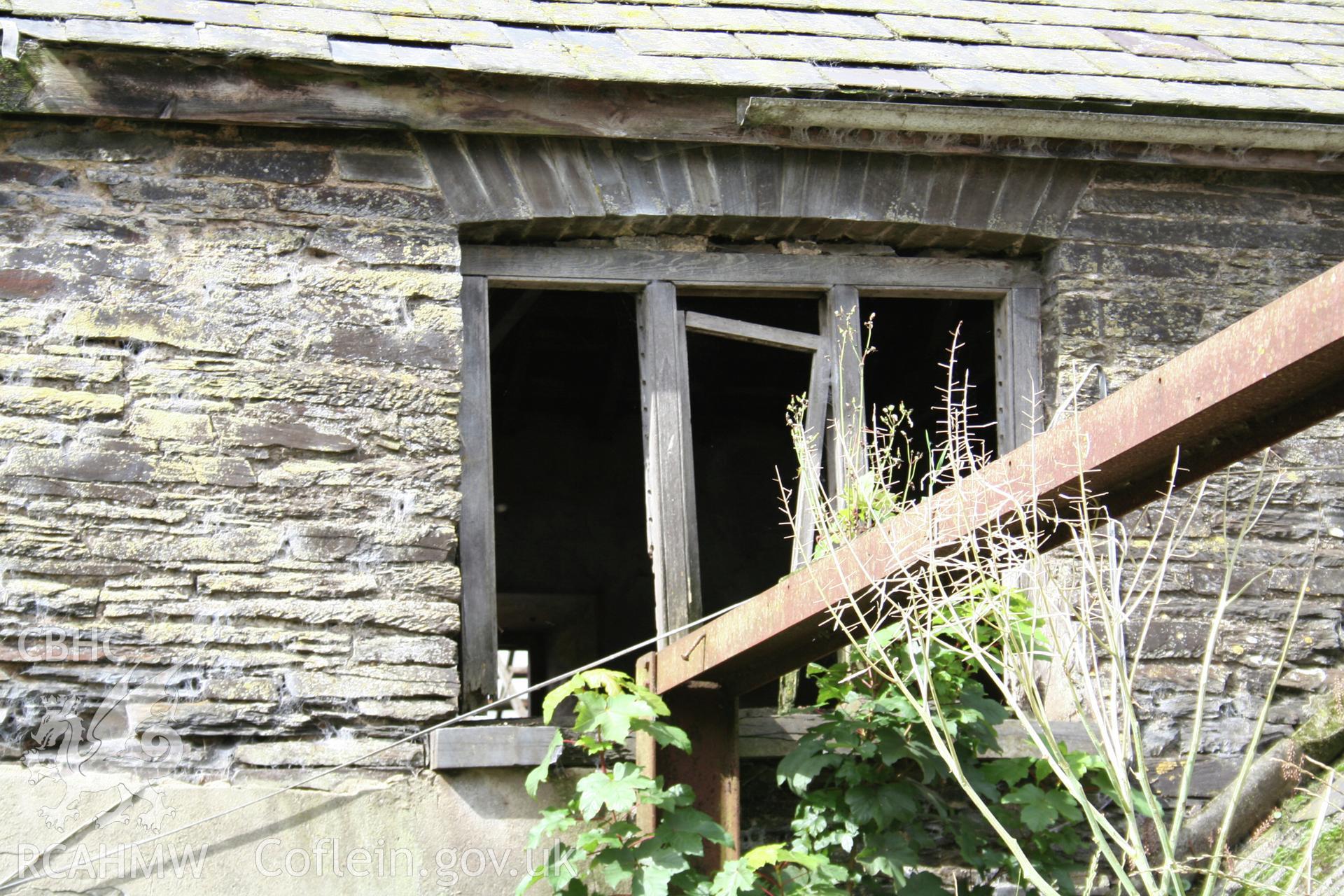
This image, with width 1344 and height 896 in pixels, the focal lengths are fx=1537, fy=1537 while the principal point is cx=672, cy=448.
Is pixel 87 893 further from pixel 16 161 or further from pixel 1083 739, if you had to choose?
pixel 1083 739

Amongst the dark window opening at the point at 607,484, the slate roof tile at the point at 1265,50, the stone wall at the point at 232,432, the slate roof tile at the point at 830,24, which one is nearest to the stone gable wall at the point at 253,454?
the stone wall at the point at 232,432

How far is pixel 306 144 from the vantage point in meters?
4.38

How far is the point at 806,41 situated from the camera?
15.3 feet

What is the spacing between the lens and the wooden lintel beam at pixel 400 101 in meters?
4.12

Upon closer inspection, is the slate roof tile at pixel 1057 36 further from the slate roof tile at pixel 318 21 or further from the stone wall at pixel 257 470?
the slate roof tile at pixel 318 21

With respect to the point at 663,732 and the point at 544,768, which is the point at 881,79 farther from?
the point at 544,768

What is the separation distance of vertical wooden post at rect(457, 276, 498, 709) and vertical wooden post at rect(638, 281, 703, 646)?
46 centimetres

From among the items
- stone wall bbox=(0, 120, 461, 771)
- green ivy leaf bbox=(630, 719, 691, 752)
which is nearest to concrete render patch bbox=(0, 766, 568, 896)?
stone wall bbox=(0, 120, 461, 771)

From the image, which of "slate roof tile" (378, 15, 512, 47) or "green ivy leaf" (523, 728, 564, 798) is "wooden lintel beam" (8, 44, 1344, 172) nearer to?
"slate roof tile" (378, 15, 512, 47)

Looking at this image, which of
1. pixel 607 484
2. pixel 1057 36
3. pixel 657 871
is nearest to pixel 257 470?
pixel 657 871

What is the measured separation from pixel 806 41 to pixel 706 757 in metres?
2.17

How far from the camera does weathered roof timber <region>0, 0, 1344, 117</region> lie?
163 inches

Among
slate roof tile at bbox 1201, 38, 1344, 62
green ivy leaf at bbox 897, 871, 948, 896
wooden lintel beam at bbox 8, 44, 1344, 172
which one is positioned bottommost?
green ivy leaf at bbox 897, 871, 948, 896

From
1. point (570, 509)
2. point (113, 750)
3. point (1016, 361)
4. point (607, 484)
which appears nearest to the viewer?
point (113, 750)
